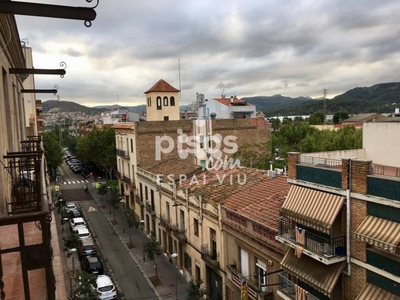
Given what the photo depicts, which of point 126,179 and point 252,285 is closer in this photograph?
point 252,285

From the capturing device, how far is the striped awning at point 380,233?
364 inches

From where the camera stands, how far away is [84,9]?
4.68m

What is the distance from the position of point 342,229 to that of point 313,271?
6.17 ft

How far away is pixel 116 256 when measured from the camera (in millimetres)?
27984

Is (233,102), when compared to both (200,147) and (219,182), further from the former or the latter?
(219,182)

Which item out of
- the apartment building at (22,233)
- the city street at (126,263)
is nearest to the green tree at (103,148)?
the city street at (126,263)

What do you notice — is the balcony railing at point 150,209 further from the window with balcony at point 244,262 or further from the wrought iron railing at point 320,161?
the wrought iron railing at point 320,161

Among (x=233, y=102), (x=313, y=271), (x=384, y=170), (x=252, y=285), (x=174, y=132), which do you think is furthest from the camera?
(x=233, y=102)

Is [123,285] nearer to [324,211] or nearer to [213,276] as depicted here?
[213,276]

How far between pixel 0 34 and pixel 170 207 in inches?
812

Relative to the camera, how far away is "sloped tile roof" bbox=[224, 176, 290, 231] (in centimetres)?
1562

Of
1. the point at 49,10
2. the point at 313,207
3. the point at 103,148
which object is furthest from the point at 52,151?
the point at 49,10

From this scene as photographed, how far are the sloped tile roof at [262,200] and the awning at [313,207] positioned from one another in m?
1.75

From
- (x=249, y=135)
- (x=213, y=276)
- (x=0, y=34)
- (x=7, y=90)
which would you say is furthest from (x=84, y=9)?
(x=249, y=135)
